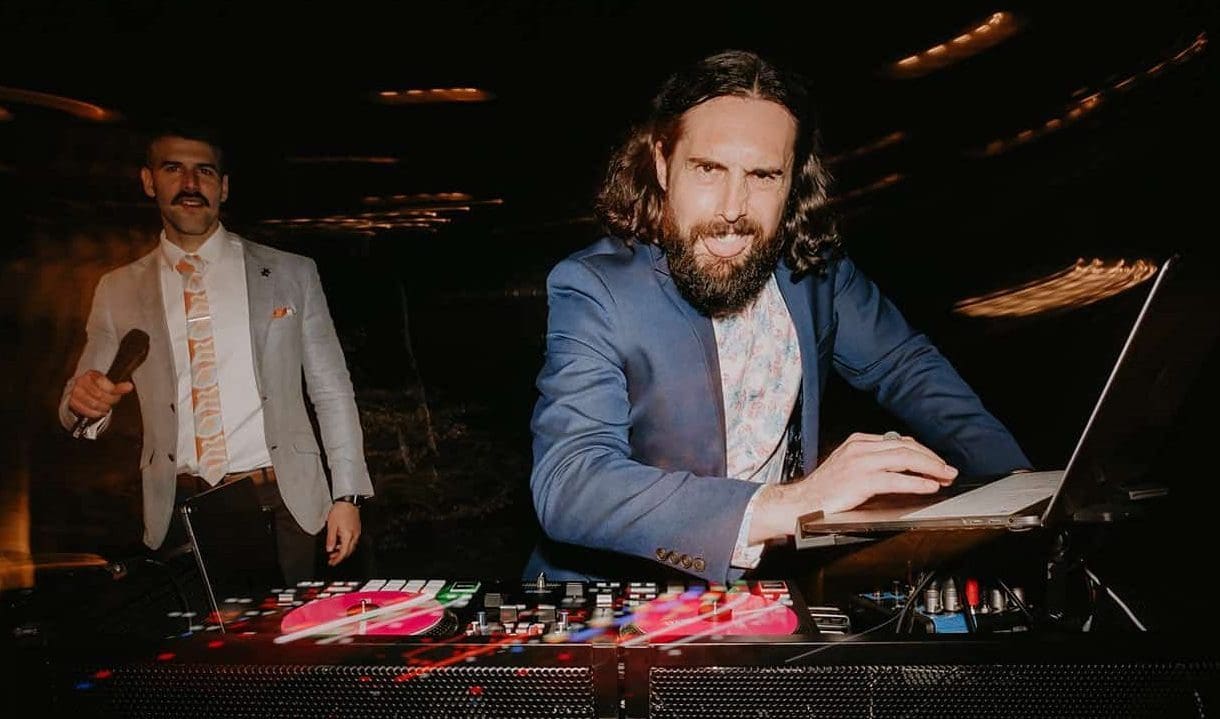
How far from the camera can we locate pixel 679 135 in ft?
7.85

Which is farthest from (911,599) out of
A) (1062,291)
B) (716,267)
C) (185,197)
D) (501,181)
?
(185,197)

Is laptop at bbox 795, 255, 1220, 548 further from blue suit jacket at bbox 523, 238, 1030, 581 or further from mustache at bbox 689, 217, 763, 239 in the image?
mustache at bbox 689, 217, 763, 239

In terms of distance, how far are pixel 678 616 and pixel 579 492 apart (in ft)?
1.75

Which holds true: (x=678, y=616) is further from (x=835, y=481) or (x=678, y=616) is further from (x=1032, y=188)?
(x=1032, y=188)

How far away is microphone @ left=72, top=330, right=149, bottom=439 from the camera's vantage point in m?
2.61

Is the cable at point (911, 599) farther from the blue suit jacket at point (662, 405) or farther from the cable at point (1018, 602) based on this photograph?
the blue suit jacket at point (662, 405)

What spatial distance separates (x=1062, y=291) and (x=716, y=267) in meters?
1.78

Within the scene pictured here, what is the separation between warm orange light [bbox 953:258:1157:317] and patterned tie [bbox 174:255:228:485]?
9.49ft

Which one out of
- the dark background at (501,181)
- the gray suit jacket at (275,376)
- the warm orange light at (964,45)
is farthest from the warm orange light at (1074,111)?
the gray suit jacket at (275,376)

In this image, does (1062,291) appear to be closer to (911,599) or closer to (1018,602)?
(1018,602)

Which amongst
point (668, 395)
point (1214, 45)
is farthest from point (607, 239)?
point (1214, 45)

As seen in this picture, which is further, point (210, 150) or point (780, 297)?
point (210, 150)

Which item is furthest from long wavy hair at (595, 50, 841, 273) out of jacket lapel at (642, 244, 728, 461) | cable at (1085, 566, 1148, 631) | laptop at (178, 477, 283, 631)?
laptop at (178, 477, 283, 631)

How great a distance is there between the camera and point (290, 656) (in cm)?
103
